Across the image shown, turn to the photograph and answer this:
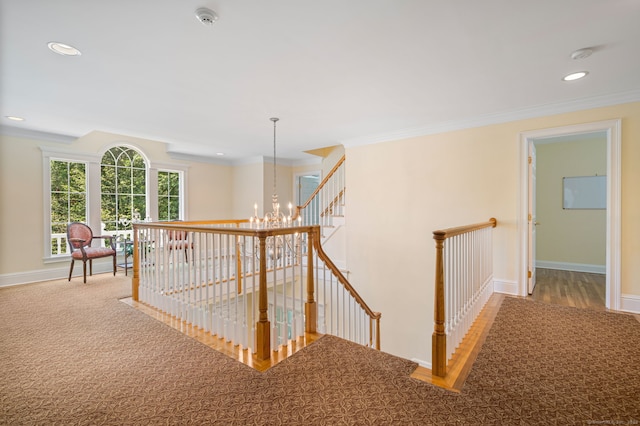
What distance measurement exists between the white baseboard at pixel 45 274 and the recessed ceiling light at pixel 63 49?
4.25m

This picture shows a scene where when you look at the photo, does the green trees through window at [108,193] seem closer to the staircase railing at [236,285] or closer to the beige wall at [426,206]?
the staircase railing at [236,285]

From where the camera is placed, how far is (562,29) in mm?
2189

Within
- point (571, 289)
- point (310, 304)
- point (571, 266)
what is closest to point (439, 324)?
point (310, 304)

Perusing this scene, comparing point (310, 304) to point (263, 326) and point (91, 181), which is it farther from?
point (91, 181)

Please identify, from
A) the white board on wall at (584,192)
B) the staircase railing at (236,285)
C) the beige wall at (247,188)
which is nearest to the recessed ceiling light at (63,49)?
the staircase railing at (236,285)

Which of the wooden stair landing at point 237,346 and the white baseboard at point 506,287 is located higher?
the white baseboard at point 506,287

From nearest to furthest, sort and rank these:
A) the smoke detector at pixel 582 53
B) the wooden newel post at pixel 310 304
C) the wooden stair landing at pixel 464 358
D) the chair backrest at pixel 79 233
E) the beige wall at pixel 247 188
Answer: the wooden stair landing at pixel 464 358, the smoke detector at pixel 582 53, the wooden newel post at pixel 310 304, the chair backrest at pixel 79 233, the beige wall at pixel 247 188

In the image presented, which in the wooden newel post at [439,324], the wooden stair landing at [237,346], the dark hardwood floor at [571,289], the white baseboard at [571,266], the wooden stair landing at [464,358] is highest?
the wooden newel post at [439,324]

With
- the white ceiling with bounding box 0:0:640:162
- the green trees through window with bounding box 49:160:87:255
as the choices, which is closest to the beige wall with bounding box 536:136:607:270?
the white ceiling with bounding box 0:0:640:162

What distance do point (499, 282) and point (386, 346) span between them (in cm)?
212

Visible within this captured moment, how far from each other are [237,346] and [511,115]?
4.35 m

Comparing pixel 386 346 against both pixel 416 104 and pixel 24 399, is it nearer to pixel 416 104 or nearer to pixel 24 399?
pixel 416 104

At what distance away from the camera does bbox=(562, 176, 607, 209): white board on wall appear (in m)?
5.32

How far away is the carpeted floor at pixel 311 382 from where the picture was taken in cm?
165
